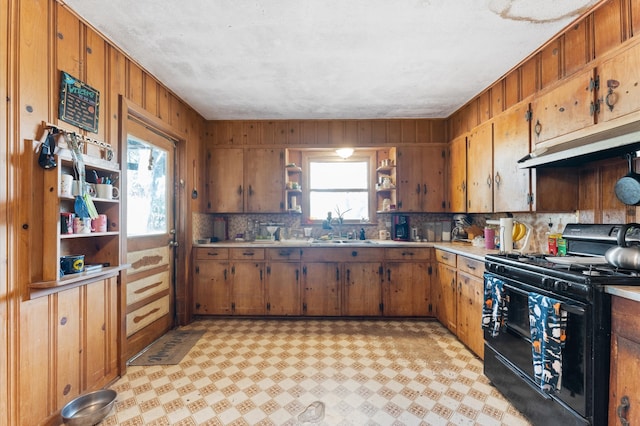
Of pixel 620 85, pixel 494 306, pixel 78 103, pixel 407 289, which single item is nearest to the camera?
pixel 620 85

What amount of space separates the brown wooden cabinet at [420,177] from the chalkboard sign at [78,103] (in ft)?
10.5

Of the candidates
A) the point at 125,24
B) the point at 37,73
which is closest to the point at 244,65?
the point at 125,24

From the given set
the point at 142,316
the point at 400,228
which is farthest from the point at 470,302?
the point at 142,316

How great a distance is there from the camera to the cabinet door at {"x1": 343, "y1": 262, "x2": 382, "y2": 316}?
3436 mm

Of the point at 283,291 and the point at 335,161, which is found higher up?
the point at 335,161

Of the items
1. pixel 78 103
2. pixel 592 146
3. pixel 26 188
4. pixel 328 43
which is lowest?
pixel 26 188

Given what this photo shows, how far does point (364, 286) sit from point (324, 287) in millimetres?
478

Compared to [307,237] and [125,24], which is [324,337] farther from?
[125,24]

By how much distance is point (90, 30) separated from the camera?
1990 mm

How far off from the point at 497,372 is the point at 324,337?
60.7 inches

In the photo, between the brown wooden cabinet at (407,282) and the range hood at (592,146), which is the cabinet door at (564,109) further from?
the brown wooden cabinet at (407,282)

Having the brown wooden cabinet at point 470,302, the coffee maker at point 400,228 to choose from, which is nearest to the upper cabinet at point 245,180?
the coffee maker at point 400,228

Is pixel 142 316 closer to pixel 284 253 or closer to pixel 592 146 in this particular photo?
pixel 284 253

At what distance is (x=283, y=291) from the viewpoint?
136 inches
